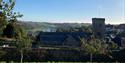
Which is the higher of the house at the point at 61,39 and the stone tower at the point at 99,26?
the stone tower at the point at 99,26

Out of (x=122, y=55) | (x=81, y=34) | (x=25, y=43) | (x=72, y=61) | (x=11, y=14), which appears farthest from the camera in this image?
(x=81, y=34)

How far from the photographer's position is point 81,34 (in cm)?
7400

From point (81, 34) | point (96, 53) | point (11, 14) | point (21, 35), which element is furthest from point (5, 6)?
point (81, 34)

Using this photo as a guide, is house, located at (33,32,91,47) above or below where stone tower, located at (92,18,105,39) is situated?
below

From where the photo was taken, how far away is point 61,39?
74.4m

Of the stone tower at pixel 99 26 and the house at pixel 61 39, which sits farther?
the stone tower at pixel 99 26

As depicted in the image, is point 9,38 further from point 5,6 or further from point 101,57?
point 5,6

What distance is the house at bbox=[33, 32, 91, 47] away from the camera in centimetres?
7231

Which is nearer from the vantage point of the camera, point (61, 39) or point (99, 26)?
Answer: point (61, 39)

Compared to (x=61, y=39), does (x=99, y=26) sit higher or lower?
higher

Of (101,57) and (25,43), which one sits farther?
(101,57)

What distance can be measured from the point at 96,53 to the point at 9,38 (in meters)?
24.4

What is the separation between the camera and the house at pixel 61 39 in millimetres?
72312

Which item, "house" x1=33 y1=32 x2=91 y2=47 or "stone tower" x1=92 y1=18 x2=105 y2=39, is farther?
"stone tower" x1=92 y1=18 x2=105 y2=39
